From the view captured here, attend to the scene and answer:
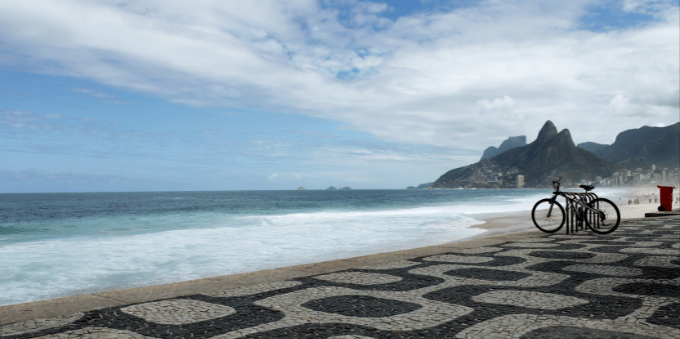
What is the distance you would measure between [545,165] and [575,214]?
17585cm

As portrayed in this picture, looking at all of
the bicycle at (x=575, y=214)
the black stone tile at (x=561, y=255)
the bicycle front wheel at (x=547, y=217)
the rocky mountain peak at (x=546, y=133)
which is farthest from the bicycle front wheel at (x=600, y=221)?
the rocky mountain peak at (x=546, y=133)

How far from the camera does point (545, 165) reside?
168000 millimetres

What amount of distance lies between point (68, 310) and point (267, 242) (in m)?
9.85

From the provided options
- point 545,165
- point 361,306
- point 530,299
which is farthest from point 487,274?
point 545,165

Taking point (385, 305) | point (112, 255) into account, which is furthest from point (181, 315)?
point (112, 255)

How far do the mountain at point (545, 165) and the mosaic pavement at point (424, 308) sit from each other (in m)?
164

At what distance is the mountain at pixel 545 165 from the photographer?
159 meters

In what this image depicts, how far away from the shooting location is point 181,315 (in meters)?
3.03

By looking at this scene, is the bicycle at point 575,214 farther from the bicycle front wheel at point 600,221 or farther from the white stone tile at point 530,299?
the white stone tile at point 530,299

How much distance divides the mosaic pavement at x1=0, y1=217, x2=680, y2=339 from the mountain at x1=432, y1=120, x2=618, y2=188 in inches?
6469

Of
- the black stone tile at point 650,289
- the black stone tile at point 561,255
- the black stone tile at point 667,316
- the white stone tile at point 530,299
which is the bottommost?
the black stone tile at point 561,255

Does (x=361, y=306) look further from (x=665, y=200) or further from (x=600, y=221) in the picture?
(x=665, y=200)

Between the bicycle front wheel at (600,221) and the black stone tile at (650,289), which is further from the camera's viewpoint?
the bicycle front wheel at (600,221)

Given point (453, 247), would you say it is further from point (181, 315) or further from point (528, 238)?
point (181, 315)
